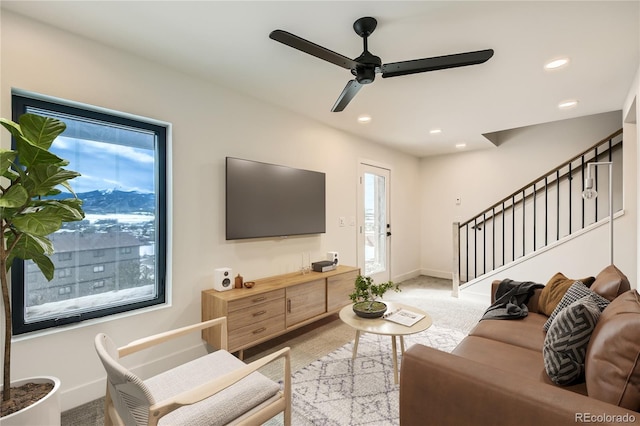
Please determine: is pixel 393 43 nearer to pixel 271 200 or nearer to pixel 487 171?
pixel 271 200

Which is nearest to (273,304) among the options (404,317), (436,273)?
(404,317)

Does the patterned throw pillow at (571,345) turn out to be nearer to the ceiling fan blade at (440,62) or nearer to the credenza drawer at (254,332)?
the ceiling fan blade at (440,62)

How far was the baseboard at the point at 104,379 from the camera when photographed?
1.98m

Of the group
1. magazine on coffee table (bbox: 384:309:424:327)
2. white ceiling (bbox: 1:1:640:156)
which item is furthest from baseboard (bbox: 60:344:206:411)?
white ceiling (bbox: 1:1:640:156)

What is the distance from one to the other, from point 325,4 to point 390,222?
13.0 feet

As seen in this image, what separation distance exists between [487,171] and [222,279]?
4982 mm

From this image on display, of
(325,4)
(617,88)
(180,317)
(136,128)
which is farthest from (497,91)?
(180,317)

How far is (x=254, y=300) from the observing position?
2605 millimetres

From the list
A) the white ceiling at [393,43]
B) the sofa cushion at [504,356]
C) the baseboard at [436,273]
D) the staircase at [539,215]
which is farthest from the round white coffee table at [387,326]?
the baseboard at [436,273]

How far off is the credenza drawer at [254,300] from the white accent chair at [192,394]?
71 cm

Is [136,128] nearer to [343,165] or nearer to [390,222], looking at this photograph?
[343,165]

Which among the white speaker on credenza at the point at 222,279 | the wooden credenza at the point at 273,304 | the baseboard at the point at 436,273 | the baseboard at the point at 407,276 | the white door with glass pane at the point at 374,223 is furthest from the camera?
the baseboard at the point at 436,273

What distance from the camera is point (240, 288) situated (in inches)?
109

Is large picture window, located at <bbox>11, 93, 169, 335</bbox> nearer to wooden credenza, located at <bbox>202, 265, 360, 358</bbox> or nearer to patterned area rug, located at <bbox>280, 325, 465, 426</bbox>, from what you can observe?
wooden credenza, located at <bbox>202, 265, 360, 358</bbox>
